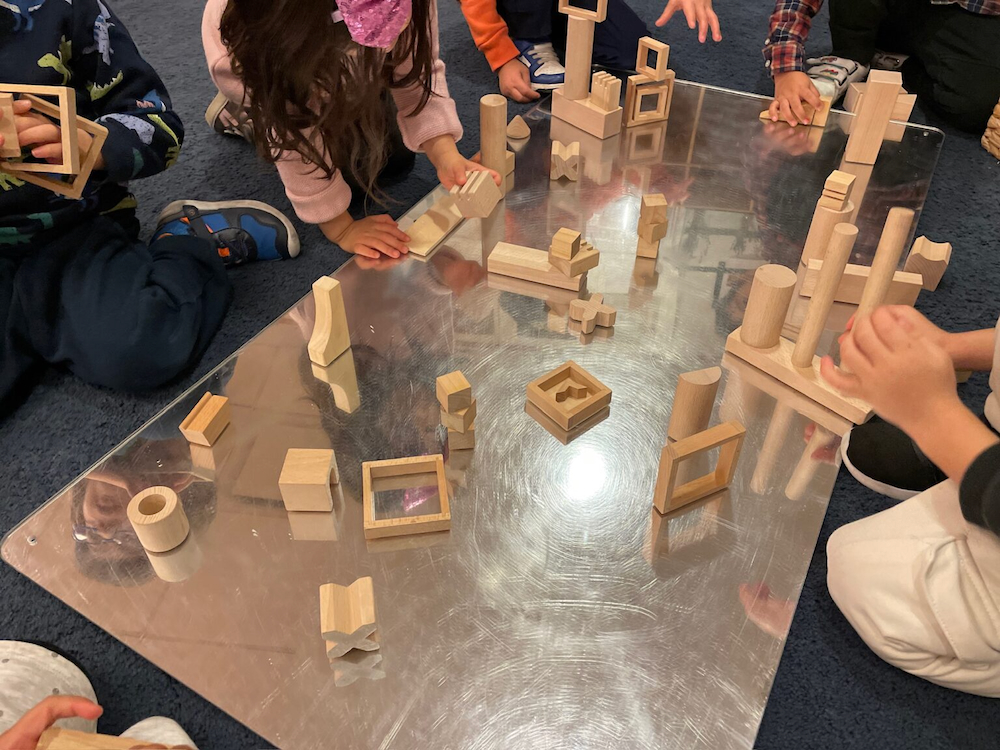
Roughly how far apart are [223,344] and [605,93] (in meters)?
0.65

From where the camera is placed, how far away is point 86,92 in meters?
0.97

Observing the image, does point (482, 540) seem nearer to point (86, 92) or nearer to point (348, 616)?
point (348, 616)

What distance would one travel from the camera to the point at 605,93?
47.8 inches

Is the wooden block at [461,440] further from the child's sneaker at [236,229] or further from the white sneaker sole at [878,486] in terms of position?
the child's sneaker at [236,229]

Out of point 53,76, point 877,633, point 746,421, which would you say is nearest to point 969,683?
point 877,633

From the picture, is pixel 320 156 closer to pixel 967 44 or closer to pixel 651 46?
pixel 651 46

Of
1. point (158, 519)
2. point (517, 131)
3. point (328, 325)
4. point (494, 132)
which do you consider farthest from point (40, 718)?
point (517, 131)

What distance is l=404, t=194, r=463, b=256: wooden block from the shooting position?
101 cm

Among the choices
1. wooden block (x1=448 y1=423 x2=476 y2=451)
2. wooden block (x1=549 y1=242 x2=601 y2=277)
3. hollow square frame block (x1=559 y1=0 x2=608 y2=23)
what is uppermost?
hollow square frame block (x1=559 y1=0 x2=608 y2=23)

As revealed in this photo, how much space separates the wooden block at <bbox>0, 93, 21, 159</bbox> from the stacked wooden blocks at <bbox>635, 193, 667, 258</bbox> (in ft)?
2.13

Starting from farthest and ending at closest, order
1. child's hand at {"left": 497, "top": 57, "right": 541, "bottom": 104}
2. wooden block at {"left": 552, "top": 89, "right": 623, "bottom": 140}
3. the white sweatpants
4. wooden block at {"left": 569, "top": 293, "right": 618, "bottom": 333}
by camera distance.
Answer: child's hand at {"left": 497, "top": 57, "right": 541, "bottom": 104} → wooden block at {"left": 552, "top": 89, "right": 623, "bottom": 140} → wooden block at {"left": 569, "top": 293, "right": 618, "bottom": 333} → the white sweatpants

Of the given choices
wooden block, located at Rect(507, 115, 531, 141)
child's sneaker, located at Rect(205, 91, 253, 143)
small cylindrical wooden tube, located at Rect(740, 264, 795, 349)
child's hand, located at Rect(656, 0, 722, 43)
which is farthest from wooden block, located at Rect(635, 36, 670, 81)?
child's sneaker, located at Rect(205, 91, 253, 143)

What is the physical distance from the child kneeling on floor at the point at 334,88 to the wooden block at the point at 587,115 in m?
0.23

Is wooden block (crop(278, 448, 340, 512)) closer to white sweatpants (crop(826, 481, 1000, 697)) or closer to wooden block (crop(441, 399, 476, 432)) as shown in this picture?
wooden block (crop(441, 399, 476, 432))
